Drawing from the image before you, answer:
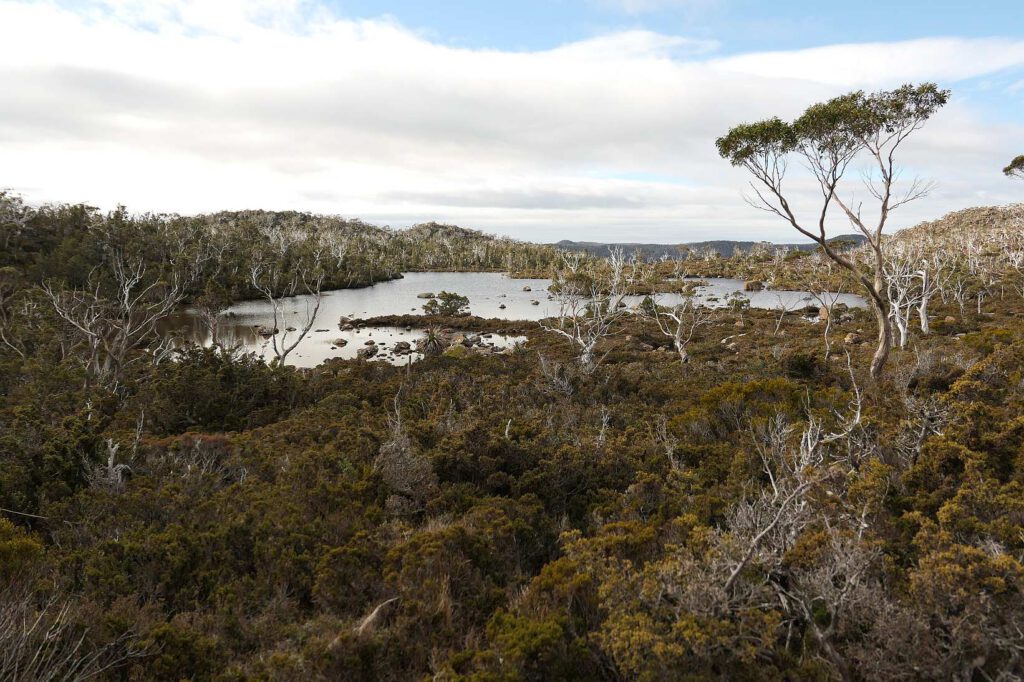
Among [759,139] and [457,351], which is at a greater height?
[759,139]

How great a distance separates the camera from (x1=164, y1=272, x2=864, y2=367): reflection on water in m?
32.8

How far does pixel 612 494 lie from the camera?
8188mm

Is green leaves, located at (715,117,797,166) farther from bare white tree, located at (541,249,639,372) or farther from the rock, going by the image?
the rock

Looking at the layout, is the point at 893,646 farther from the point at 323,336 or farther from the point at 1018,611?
the point at 323,336

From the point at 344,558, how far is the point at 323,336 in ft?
111

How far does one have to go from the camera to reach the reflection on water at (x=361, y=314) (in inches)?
1293

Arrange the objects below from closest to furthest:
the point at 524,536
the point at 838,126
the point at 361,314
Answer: the point at 524,536 < the point at 838,126 < the point at 361,314

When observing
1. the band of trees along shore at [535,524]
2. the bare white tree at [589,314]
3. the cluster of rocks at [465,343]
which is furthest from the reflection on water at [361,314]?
the band of trees along shore at [535,524]

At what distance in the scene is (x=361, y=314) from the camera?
161ft

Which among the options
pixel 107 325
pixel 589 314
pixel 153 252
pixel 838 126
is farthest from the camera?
pixel 153 252

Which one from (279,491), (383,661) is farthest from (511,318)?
(383,661)

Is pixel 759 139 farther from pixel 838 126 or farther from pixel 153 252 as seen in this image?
pixel 153 252

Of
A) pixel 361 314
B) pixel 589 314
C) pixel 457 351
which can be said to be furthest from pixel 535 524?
pixel 361 314

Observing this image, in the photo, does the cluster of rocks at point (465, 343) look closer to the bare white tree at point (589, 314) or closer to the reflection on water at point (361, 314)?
the reflection on water at point (361, 314)
